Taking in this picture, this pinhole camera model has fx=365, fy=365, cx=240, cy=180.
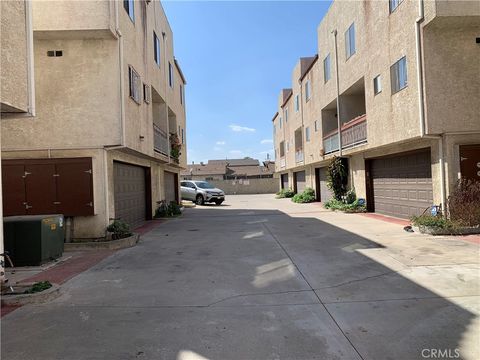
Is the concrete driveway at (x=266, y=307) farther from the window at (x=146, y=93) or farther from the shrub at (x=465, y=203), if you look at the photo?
the window at (x=146, y=93)

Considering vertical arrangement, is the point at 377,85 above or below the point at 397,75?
above

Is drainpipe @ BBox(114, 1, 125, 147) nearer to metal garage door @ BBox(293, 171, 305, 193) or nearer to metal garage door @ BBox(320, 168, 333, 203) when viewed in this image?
metal garage door @ BBox(320, 168, 333, 203)

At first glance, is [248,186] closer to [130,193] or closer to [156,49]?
[156,49]

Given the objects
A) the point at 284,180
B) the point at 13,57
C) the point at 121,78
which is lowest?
the point at 284,180

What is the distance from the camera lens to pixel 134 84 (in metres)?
12.0

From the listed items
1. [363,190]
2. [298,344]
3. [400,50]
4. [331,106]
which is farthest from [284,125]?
[298,344]

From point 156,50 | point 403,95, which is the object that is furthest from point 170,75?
point 403,95

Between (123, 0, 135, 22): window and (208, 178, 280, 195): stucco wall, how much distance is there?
3784 cm

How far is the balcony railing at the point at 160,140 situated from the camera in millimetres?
15659

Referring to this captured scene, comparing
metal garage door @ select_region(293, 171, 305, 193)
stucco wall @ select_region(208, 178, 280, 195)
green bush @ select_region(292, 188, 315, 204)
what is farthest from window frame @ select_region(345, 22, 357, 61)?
stucco wall @ select_region(208, 178, 280, 195)

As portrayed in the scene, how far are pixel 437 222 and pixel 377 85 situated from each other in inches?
256

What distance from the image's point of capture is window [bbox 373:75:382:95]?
1418 centimetres

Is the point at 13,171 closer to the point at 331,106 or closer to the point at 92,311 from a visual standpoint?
the point at 92,311

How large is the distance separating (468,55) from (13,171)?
13.3 m
